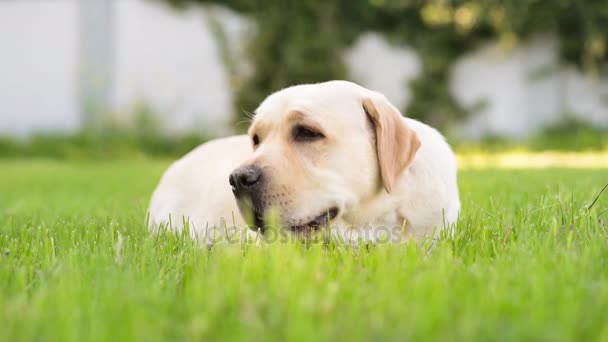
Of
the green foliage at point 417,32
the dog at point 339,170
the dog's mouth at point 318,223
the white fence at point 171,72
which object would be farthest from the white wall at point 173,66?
the dog's mouth at point 318,223

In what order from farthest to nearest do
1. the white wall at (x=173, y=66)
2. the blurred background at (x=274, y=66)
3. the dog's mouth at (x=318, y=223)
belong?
the white wall at (x=173, y=66) → the blurred background at (x=274, y=66) → the dog's mouth at (x=318, y=223)

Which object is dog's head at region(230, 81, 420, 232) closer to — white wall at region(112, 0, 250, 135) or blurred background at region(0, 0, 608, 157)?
blurred background at region(0, 0, 608, 157)

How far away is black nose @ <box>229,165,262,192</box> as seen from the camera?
2.41 m

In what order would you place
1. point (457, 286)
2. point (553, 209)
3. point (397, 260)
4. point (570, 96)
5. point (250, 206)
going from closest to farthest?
1. point (457, 286)
2. point (397, 260)
3. point (250, 206)
4. point (553, 209)
5. point (570, 96)

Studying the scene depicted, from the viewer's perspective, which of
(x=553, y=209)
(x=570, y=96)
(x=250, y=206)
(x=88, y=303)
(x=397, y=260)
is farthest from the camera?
(x=570, y=96)

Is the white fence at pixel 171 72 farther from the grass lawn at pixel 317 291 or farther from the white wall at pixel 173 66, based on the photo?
the grass lawn at pixel 317 291

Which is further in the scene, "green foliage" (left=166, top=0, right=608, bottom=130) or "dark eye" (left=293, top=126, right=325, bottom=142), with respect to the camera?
"green foliage" (left=166, top=0, right=608, bottom=130)

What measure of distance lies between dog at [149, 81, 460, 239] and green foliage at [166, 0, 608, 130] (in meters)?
9.68

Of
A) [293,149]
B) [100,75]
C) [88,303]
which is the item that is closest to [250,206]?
[293,149]

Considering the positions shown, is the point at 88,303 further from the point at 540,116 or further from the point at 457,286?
the point at 540,116

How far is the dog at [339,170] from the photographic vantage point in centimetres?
246

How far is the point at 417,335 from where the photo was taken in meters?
1.22

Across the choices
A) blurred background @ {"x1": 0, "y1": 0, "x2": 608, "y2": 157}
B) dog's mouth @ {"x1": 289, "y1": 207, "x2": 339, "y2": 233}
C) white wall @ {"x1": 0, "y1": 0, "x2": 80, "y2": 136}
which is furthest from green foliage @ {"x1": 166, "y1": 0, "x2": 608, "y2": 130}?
dog's mouth @ {"x1": 289, "y1": 207, "x2": 339, "y2": 233}

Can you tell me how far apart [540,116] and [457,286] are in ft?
42.5
